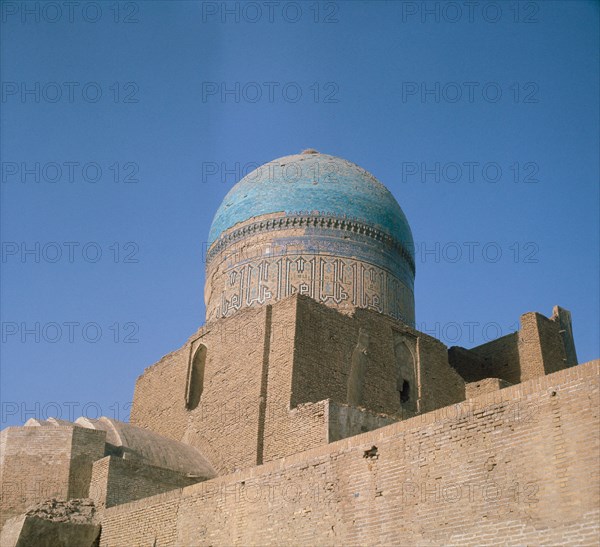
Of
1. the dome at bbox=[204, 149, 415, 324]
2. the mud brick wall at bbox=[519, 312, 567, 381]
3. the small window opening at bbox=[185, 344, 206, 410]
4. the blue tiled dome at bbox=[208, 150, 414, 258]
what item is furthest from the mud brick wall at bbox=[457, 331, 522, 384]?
the small window opening at bbox=[185, 344, 206, 410]

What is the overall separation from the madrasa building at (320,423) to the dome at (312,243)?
3 centimetres

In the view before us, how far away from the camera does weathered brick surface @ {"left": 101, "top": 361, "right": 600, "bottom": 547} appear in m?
5.93

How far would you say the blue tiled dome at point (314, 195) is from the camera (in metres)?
14.1

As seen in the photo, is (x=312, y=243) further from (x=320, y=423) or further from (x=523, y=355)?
(x=320, y=423)

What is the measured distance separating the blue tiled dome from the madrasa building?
0.04m

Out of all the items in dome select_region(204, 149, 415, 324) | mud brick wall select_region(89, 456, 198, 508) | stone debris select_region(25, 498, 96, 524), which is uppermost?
dome select_region(204, 149, 415, 324)

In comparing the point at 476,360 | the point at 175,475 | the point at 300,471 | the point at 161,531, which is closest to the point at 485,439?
the point at 300,471

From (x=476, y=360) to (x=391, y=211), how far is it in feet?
9.64

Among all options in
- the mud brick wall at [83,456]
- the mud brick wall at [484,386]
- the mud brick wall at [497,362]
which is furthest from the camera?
the mud brick wall at [497,362]

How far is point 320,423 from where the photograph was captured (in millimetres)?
10211

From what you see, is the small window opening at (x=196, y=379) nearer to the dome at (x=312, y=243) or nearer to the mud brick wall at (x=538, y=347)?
the dome at (x=312, y=243)

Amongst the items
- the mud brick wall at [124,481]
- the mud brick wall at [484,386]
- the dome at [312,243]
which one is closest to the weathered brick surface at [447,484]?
the mud brick wall at [124,481]

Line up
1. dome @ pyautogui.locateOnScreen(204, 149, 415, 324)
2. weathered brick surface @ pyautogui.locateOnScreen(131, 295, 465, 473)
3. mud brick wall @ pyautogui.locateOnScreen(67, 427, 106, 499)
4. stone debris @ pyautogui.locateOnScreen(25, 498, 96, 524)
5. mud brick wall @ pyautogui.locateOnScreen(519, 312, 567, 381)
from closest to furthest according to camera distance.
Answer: stone debris @ pyautogui.locateOnScreen(25, 498, 96, 524) < mud brick wall @ pyautogui.locateOnScreen(67, 427, 106, 499) < weathered brick surface @ pyautogui.locateOnScreen(131, 295, 465, 473) < dome @ pyautogui.locateOnScreen(204, 149, 415, 324) < mud brick wall @ pyautogui.locateOnScreen(519, 312, 567, 381)

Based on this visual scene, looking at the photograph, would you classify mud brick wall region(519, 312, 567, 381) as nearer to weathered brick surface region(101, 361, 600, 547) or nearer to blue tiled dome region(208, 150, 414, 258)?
blue tiled dome region(208, 150, 414, 258)
